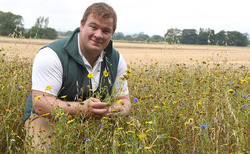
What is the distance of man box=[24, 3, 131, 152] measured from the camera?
232 centimetres

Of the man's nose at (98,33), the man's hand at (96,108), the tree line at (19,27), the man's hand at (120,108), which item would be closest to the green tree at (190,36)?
the tree line at (19,27)

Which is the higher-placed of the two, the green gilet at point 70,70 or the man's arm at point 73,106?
the green gilet at point 70,70

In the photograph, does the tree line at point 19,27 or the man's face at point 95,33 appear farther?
the tree line at point 19,27

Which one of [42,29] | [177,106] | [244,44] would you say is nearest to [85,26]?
[177,106]

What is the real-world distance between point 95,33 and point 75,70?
1.34 ft

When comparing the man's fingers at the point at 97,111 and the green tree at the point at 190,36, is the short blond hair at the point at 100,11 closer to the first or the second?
the man's fingers at the point at 97,111

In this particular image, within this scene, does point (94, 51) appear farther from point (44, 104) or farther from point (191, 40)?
point (191, 40)

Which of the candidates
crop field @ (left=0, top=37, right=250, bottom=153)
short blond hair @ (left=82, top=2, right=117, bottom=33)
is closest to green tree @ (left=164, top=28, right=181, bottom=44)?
crop field @ (left=0, top=37, right=250, bottom=153)

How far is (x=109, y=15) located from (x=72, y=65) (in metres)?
0.61

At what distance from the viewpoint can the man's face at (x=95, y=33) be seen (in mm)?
2562

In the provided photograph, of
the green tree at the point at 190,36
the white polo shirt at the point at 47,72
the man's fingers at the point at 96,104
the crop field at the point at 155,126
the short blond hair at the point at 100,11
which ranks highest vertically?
the green tree at the point at 190,36

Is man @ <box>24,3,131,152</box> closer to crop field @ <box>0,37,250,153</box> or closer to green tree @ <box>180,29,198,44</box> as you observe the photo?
crop field @ <box>0,37,250,153</box>

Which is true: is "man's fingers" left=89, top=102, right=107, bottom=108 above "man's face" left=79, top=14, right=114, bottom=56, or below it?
below

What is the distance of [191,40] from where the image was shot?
49.7 m
